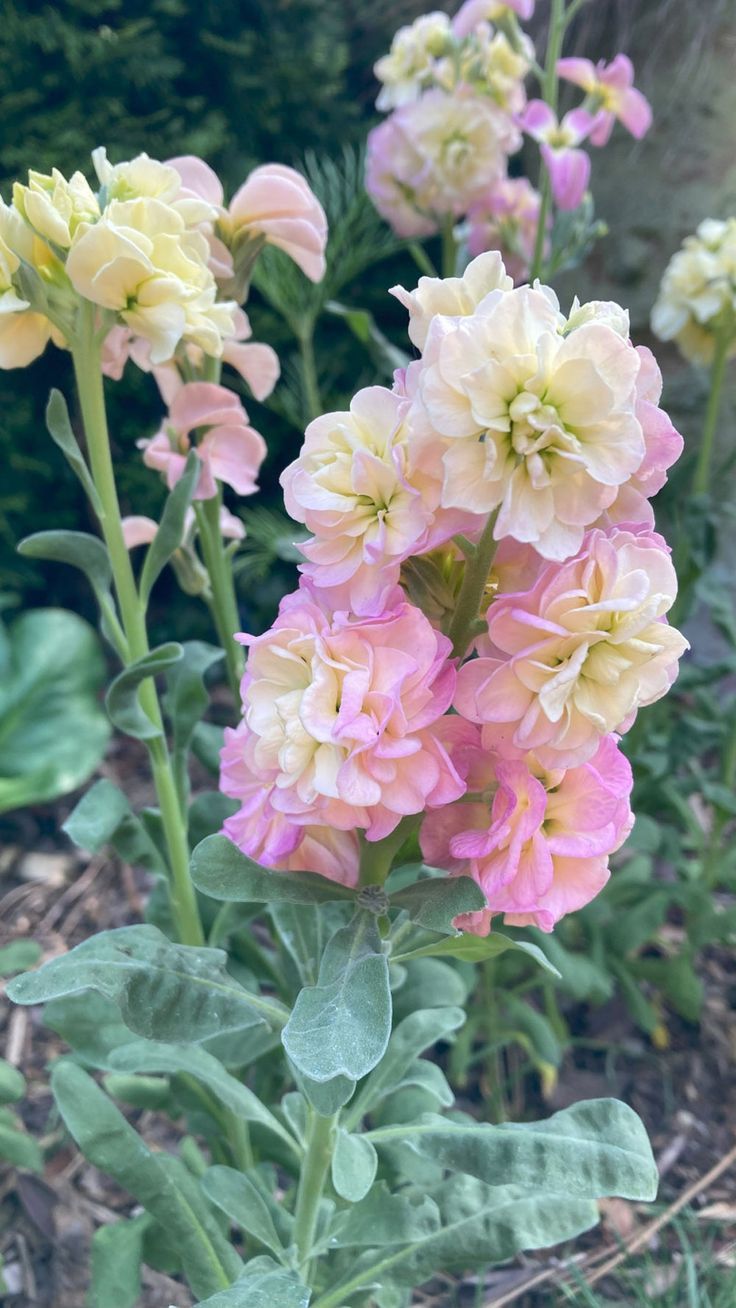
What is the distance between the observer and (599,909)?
139 cm

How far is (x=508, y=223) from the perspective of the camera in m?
1.36

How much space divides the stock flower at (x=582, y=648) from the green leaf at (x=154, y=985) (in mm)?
295

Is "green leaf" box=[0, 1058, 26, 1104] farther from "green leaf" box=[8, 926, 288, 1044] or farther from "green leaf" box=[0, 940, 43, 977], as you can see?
"green leaf" box=[8, 926, 288, 1044]

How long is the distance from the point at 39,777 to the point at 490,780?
120cm

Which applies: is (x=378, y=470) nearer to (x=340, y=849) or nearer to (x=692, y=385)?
(x=340, y=849)

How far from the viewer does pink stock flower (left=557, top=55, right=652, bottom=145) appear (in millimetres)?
1277

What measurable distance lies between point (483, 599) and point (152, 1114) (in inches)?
41.0

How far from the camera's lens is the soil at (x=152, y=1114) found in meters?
1.10

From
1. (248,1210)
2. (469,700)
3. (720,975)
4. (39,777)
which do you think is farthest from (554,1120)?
(39,777)

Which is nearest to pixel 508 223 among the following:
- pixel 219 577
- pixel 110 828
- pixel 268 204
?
pixel 268 204

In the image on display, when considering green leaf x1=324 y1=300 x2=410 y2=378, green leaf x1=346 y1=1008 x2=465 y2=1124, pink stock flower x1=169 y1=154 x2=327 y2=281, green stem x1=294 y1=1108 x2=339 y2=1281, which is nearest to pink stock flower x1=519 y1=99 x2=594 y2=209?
green leaf x1=324 y1=300 x2=410 y2=378

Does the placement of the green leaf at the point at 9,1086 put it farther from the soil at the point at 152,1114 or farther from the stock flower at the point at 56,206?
the stock flower at the point at 56,206

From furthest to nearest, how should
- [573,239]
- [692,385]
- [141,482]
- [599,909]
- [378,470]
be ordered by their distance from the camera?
[141,482]
[692,385]
[599,909]
[573,239]
[378,470]

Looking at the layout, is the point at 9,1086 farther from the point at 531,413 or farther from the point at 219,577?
the point at 531,413
